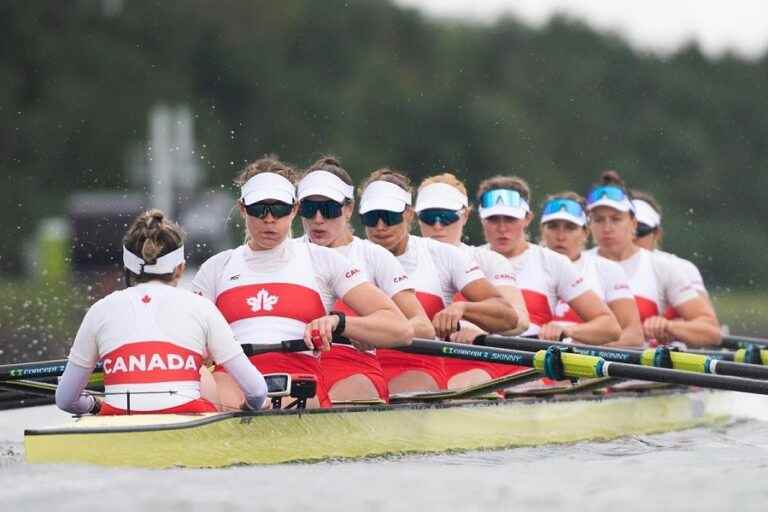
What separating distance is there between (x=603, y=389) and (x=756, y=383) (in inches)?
114

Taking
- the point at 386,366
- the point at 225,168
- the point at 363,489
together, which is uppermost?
the point at 225,168

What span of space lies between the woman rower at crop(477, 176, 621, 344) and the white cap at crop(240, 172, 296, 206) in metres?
3.19

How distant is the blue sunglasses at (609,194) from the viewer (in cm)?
1348

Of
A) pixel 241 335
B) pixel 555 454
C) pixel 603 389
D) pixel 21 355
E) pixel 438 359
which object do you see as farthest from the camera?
pixel 21 355

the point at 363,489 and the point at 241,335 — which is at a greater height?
the point at 241,335

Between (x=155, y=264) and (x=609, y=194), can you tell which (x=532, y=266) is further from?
(x=155, y=264)

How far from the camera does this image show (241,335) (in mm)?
9109

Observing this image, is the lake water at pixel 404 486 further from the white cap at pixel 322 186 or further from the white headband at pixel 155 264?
the white cap at pixel 322 186

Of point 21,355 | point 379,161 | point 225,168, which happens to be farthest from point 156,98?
point 21,355

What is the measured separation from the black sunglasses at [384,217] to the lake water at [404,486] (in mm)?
1975

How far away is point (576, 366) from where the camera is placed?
31.8 ft

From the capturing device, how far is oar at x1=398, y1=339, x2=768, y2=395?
30.1ft

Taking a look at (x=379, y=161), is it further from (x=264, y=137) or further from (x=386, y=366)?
(x=386, y=366)

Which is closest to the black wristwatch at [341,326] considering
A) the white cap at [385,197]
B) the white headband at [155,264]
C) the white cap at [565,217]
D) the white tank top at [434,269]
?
the white headband at [155,264]
